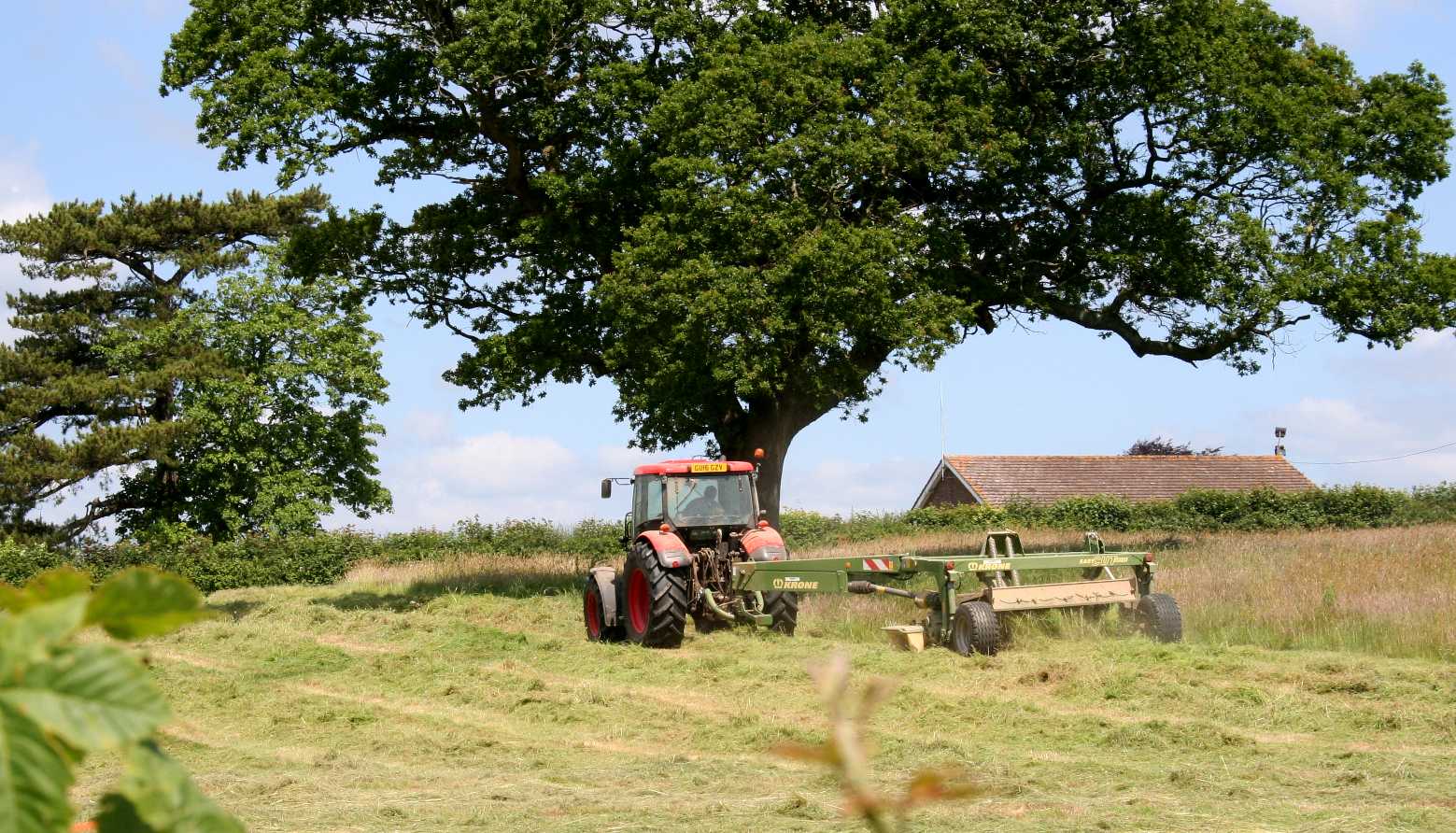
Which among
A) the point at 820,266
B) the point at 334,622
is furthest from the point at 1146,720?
the point at 334,622

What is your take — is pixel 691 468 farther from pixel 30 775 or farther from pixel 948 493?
pixel 948 493

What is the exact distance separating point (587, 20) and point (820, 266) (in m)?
5.64

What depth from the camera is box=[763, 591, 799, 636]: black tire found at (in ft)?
50.5

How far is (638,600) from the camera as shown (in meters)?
16.2

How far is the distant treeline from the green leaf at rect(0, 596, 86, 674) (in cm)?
2810

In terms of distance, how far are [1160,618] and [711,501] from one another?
5.58 m

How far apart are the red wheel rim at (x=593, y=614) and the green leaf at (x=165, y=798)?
15936 millimetres

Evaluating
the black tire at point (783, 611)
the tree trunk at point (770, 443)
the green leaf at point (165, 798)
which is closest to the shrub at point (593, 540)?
the tree trunk at point (770, 443)

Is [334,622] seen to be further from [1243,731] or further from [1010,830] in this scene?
[1010,830]

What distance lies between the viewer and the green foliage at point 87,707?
0.68 m

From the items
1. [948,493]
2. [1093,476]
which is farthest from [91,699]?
[1093,476]

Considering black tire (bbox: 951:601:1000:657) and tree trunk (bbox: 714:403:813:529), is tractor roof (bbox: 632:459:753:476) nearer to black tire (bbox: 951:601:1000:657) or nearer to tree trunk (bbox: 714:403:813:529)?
black tire (bbox: 951:601:1000:657)

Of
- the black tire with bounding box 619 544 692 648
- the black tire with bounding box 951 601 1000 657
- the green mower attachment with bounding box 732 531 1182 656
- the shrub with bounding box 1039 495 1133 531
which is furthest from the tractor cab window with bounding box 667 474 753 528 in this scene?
the shrub with bounding box 1039 495 1133 531

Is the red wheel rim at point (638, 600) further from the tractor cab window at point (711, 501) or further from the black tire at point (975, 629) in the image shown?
the black tire at point (975, 629)
